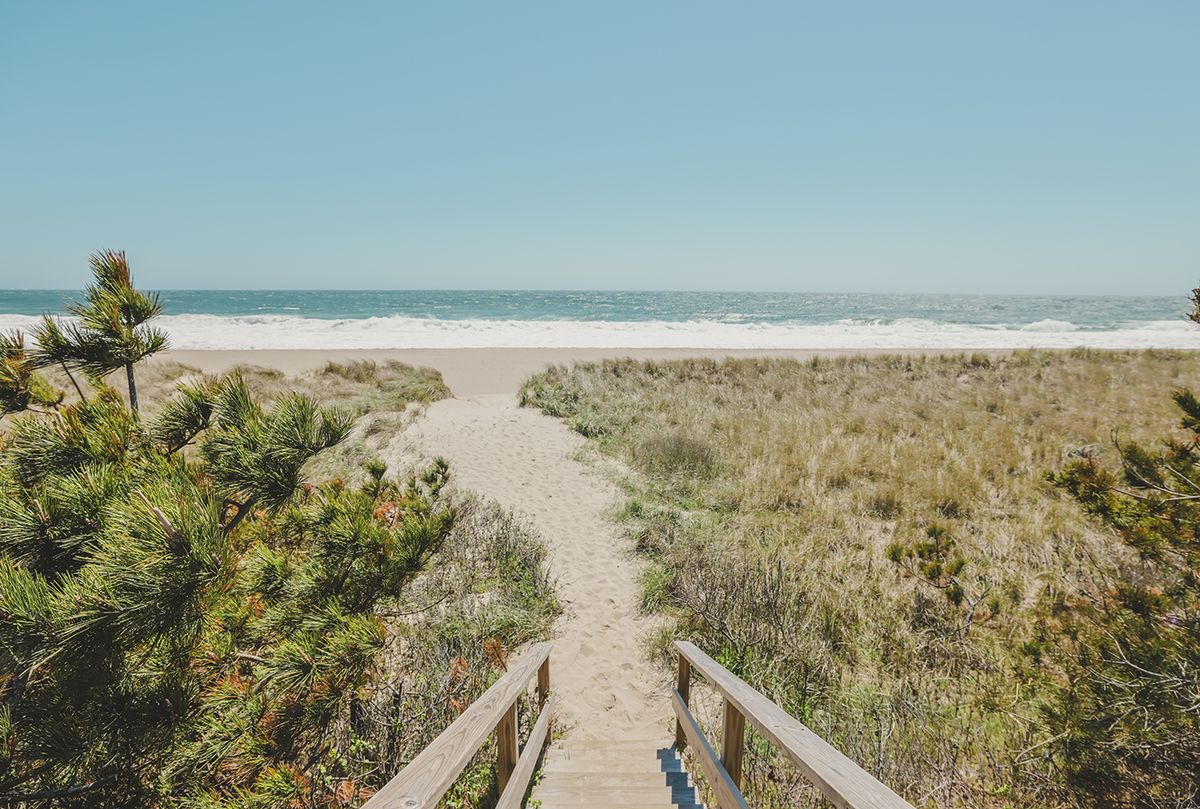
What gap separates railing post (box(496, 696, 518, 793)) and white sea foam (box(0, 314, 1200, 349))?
30.6 m

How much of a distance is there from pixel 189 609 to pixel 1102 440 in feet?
47.9

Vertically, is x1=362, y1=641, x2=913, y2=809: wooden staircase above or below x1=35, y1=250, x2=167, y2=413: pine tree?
below

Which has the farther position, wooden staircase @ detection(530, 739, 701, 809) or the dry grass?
the dry grass

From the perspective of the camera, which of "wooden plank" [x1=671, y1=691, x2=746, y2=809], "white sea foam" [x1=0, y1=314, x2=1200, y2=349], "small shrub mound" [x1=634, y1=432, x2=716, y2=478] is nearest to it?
"wooden plank" [x1=671, y1=691, x2=746, y2=809]

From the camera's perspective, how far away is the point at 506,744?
2434 millimetres

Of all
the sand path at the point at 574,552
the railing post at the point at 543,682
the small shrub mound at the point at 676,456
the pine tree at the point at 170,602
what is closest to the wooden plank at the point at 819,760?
→ the pine tree at the point at 170,602

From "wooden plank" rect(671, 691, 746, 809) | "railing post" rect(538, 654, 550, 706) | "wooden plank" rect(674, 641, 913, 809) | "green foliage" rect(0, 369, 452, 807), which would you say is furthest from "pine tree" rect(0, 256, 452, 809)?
"railing post" rect(538, 654, 550, 706)

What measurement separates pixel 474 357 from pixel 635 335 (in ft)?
49.4

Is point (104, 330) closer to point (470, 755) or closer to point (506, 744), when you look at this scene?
point (470, 755)

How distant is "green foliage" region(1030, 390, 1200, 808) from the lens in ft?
9.24

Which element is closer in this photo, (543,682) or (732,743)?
(732,743)

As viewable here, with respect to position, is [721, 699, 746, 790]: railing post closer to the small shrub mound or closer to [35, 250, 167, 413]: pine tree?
[35, 250, 167, 413]: pine tree

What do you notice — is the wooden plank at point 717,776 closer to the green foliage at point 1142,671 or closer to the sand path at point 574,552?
the sand path at point 574,552

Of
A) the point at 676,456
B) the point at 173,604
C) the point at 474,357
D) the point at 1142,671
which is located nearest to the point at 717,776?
the point at 173,604
